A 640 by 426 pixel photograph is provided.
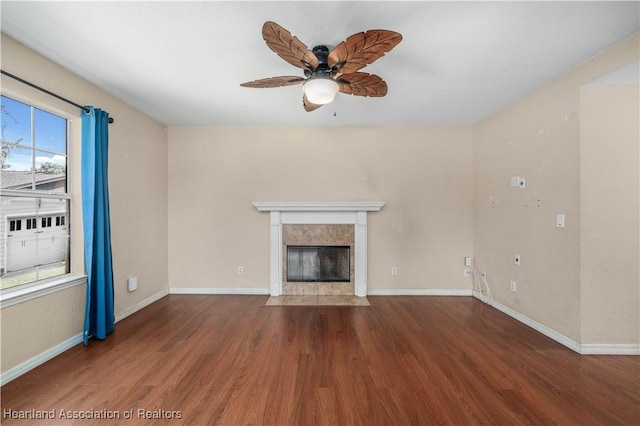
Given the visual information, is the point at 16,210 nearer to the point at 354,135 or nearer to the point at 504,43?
the point at 354,135

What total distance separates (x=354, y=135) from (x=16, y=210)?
3569 millimetres

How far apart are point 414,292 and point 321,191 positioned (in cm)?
203

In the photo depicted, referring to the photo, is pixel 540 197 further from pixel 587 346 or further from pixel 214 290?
pixel 214 290

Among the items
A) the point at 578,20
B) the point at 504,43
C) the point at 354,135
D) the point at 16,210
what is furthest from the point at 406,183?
the point at 16,210

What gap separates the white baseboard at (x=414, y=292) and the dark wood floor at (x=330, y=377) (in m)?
0.86

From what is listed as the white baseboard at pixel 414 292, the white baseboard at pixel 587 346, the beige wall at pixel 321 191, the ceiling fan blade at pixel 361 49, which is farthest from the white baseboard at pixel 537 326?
the ceiling fan blade at pixel 361 49

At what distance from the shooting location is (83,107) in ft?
7.73

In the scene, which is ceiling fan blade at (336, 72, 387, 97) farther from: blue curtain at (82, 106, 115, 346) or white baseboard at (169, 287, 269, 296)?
white baseboard at (169, 287, 269, 296)

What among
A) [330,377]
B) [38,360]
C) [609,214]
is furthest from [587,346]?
[38,360]

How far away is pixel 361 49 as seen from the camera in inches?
61.9

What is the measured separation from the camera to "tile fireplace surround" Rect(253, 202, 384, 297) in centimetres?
365

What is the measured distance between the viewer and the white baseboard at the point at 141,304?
290 cm

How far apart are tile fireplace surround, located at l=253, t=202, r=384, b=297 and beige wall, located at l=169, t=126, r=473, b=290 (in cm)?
14

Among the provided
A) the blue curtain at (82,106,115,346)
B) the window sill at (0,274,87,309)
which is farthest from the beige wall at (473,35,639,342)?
the window sill at (0,274,87,309)
